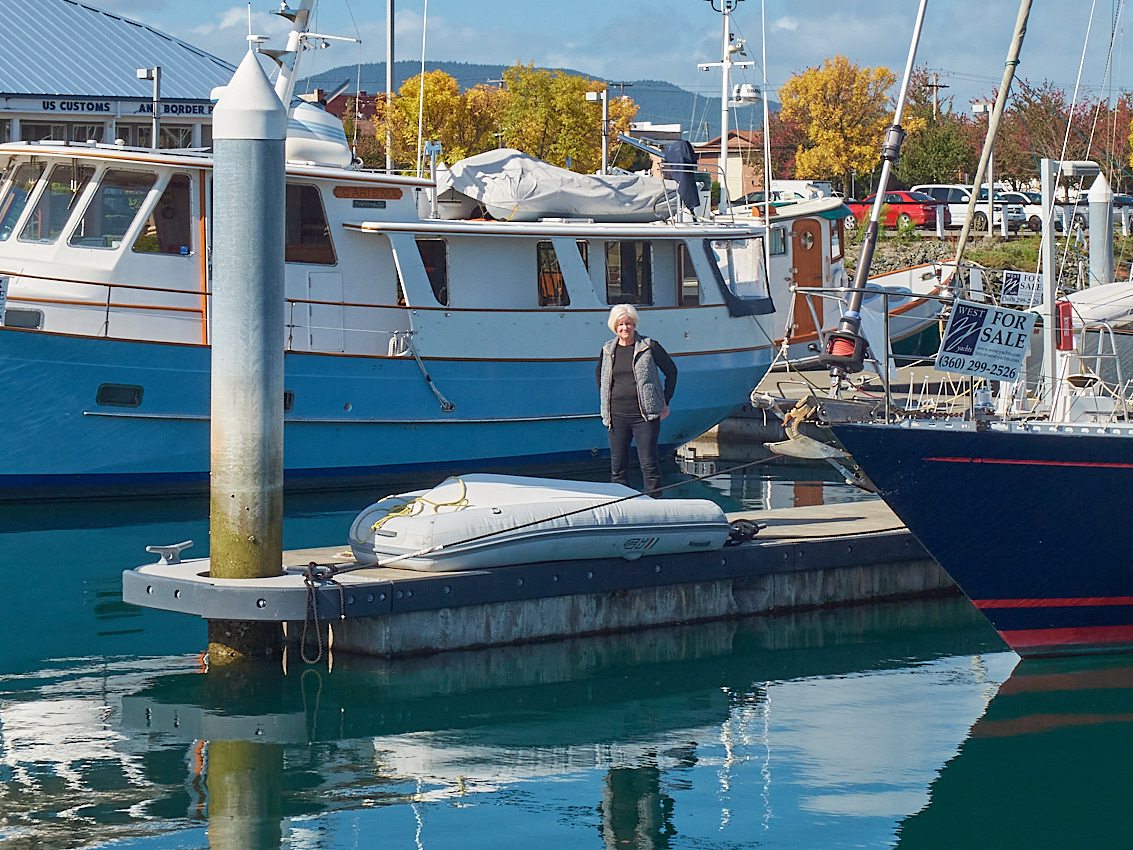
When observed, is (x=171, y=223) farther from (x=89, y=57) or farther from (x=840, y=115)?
(x=840, y=115)

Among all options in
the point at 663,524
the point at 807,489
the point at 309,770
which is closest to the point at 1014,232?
the point at 807,489

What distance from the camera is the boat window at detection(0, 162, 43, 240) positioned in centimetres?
1423

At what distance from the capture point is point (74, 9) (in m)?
46.8

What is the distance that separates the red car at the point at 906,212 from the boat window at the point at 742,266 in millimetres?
21284

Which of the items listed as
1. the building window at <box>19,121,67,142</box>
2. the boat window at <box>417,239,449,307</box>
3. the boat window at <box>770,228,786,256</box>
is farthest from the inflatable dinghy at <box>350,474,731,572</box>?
the building window at <box>19,121,67,142</box>

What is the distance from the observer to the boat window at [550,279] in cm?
1543

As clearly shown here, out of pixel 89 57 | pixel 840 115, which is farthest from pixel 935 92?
pixel 89 57

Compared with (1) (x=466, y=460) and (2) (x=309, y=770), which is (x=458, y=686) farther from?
(1) (x=466, y=460)

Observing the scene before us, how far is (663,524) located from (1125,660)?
3052mm

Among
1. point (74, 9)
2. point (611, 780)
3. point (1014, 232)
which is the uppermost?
point (74, 9)

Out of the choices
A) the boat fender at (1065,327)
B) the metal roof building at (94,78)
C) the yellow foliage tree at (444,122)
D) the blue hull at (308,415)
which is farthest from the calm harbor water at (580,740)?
the metal roof building at (94,78)

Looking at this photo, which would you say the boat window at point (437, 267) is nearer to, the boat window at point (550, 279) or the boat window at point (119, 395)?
the boat window at point (550, 279)

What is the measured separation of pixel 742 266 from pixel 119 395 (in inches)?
314

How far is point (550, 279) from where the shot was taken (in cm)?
1554
